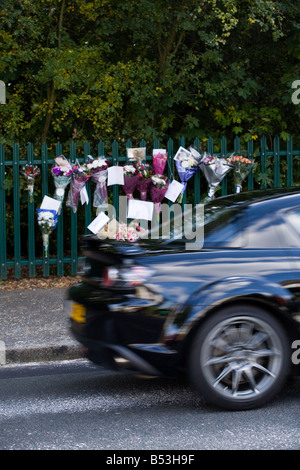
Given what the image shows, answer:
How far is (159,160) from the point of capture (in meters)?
9.95

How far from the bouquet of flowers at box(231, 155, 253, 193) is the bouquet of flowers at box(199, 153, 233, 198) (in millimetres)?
91

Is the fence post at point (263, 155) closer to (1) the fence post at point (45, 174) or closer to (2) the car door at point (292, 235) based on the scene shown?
(1) the fence post at point (45, 174)

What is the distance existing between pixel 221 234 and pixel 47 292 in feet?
15.1

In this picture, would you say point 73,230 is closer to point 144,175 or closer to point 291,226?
point 144,175

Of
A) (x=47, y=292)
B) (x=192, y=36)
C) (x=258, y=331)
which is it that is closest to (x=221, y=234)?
(x=258, y=331)

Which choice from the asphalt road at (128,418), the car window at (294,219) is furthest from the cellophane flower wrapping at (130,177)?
the car window at (294,219)

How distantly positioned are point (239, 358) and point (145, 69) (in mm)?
7830

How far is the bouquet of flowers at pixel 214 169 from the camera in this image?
398 inches

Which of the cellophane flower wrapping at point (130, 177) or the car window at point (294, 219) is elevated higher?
the cellophane flower wrapping at point (130, 177)

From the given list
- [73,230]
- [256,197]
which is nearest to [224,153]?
[73,230]

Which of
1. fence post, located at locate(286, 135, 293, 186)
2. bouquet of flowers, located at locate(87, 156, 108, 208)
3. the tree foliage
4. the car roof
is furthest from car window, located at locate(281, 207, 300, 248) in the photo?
the tree foliage

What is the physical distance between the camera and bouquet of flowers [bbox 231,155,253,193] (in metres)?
10.2

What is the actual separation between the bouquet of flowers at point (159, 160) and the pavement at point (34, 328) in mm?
2276

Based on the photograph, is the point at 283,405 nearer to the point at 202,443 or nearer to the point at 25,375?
the point at 202,443
